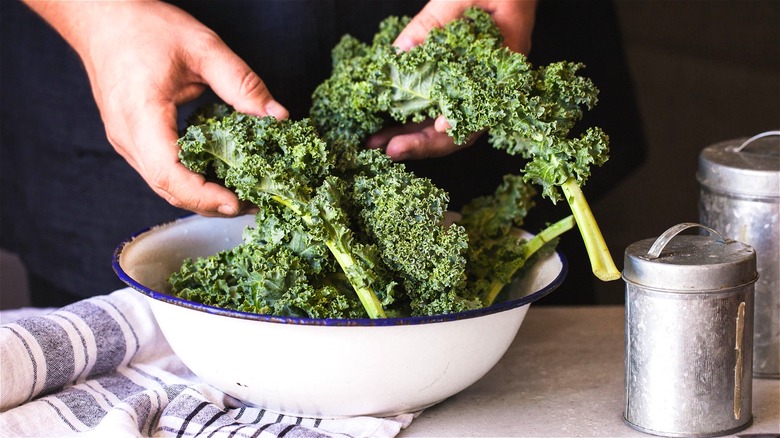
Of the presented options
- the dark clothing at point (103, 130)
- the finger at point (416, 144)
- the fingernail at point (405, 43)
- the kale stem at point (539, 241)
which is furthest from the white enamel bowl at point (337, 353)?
the dark clothing at point (103, 130)

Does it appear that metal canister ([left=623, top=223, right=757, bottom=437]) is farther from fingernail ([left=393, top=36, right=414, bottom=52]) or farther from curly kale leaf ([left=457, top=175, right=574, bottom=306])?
fingernail ([left=393, top=36, right=414, bottom=52])

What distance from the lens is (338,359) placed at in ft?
3.94

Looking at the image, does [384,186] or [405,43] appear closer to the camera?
[384,186]

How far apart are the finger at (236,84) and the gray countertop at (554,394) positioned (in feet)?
1.72

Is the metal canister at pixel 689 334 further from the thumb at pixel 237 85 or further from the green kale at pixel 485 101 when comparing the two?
the thumb at pixel 237 85

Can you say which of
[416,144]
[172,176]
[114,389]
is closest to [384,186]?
[416,144]

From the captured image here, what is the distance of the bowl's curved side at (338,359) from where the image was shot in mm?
1192

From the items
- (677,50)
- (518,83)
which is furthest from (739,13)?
(518,83)

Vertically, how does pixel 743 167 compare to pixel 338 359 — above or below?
above

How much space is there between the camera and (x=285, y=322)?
3.80 feet

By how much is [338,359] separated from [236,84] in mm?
485

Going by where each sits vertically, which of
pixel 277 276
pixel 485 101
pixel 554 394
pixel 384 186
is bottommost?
pixel 554 394

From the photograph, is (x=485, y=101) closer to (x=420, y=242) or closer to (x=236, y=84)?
(x=420, y=242)

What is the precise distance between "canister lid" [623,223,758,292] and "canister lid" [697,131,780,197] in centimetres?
21
